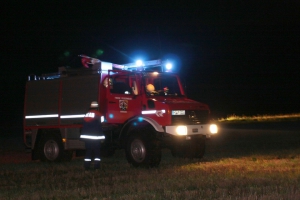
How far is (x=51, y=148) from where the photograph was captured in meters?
15.5

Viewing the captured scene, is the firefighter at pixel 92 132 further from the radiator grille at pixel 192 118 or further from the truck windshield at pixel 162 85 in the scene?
the radiator grille at pixel 192 118

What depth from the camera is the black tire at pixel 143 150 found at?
42.1 feet

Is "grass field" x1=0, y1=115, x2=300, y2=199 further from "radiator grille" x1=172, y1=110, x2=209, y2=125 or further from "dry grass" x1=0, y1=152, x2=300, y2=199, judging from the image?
"radiator grille" x1=172, y1=110, x2=209, y2=125

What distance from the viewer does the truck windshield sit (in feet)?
45.8

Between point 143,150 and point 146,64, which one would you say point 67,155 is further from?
point 146,64

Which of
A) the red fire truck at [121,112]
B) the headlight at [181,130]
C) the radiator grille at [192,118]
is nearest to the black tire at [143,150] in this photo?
the red fire truck at [121,112]

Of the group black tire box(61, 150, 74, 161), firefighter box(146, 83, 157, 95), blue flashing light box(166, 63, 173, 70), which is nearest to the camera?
firefighter box(146, 83, 157, 95)

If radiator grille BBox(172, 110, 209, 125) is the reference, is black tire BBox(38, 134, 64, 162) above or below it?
below

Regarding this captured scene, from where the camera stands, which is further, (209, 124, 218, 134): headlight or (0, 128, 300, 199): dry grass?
(209, 124, 218, 134): headlight

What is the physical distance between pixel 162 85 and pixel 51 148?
4.18 meters

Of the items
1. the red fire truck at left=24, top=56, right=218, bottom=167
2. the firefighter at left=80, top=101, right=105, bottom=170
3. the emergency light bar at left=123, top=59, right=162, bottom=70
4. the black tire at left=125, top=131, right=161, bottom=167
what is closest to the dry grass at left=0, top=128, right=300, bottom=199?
the black tire at left=125, top=131, right=161, bottom=167

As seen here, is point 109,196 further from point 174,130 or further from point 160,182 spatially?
point 174,130

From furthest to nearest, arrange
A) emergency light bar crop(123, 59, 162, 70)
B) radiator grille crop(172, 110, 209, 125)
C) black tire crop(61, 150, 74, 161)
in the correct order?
1. black tire crop(61, 150, 74, 161)
2. emergency light bar crop(123, 59, 162, 70)
3. radiator grille crop(172, 110, 209, 125)

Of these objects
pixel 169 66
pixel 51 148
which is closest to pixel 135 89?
pixel 169 66
